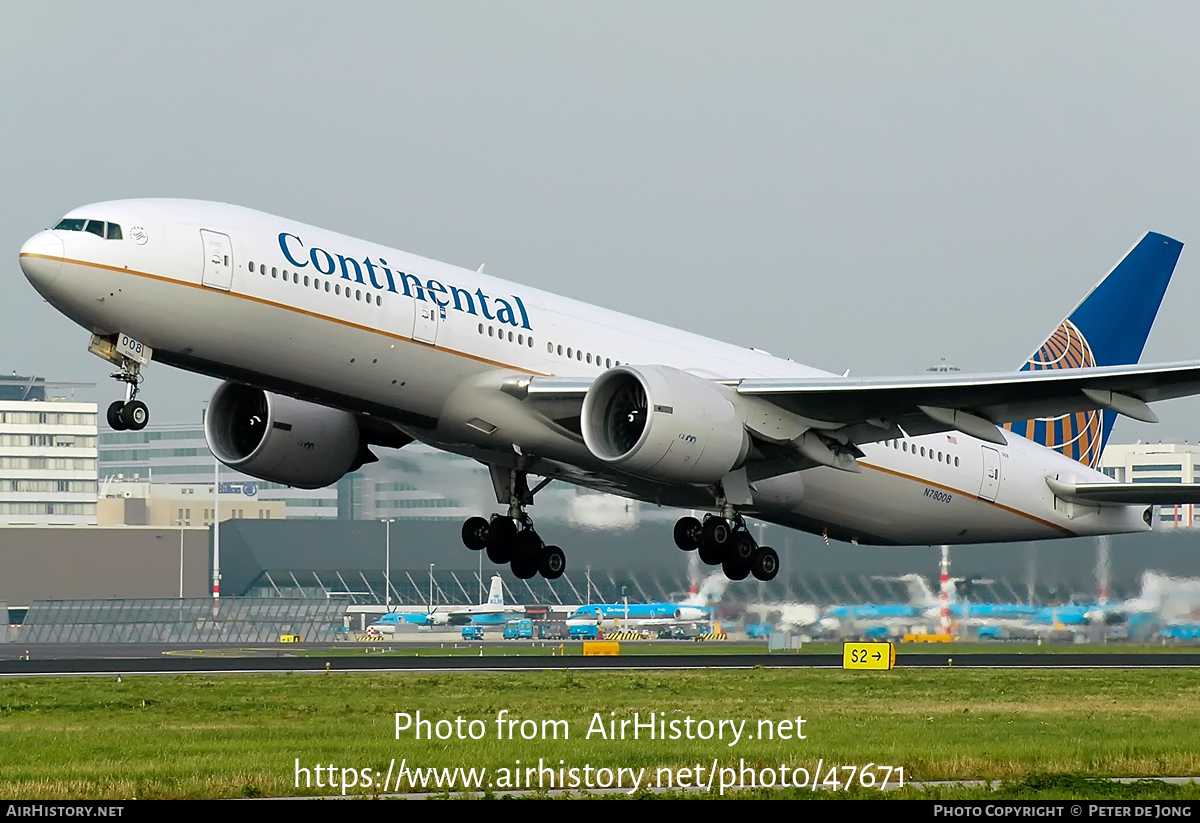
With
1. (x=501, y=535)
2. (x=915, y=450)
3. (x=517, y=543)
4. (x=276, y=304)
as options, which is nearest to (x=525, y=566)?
(x=517, y=543)

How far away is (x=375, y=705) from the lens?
3155cm

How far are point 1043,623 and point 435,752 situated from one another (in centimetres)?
3014

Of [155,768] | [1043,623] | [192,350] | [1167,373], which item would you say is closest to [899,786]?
[155,768]

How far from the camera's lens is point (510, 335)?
3047 centimetres

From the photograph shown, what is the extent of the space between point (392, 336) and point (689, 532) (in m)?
7.94

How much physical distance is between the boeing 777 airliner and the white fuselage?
4 cm

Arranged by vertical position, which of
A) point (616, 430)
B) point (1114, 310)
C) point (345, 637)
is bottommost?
point (345, 637)

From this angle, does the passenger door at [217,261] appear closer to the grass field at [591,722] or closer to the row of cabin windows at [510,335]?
the row of cabin windows at [510,335]

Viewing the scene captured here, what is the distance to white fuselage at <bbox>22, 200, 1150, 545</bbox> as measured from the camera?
26.8 m

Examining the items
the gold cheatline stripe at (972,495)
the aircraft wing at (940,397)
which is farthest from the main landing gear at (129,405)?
the gold cheatline stripe at (972,495)

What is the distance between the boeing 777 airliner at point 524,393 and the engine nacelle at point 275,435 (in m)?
0.04

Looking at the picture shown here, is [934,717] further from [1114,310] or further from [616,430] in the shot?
[1114,310]

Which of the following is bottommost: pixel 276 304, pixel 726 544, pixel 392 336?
pixel 726 544

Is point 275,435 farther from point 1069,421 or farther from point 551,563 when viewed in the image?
point 1069,421
